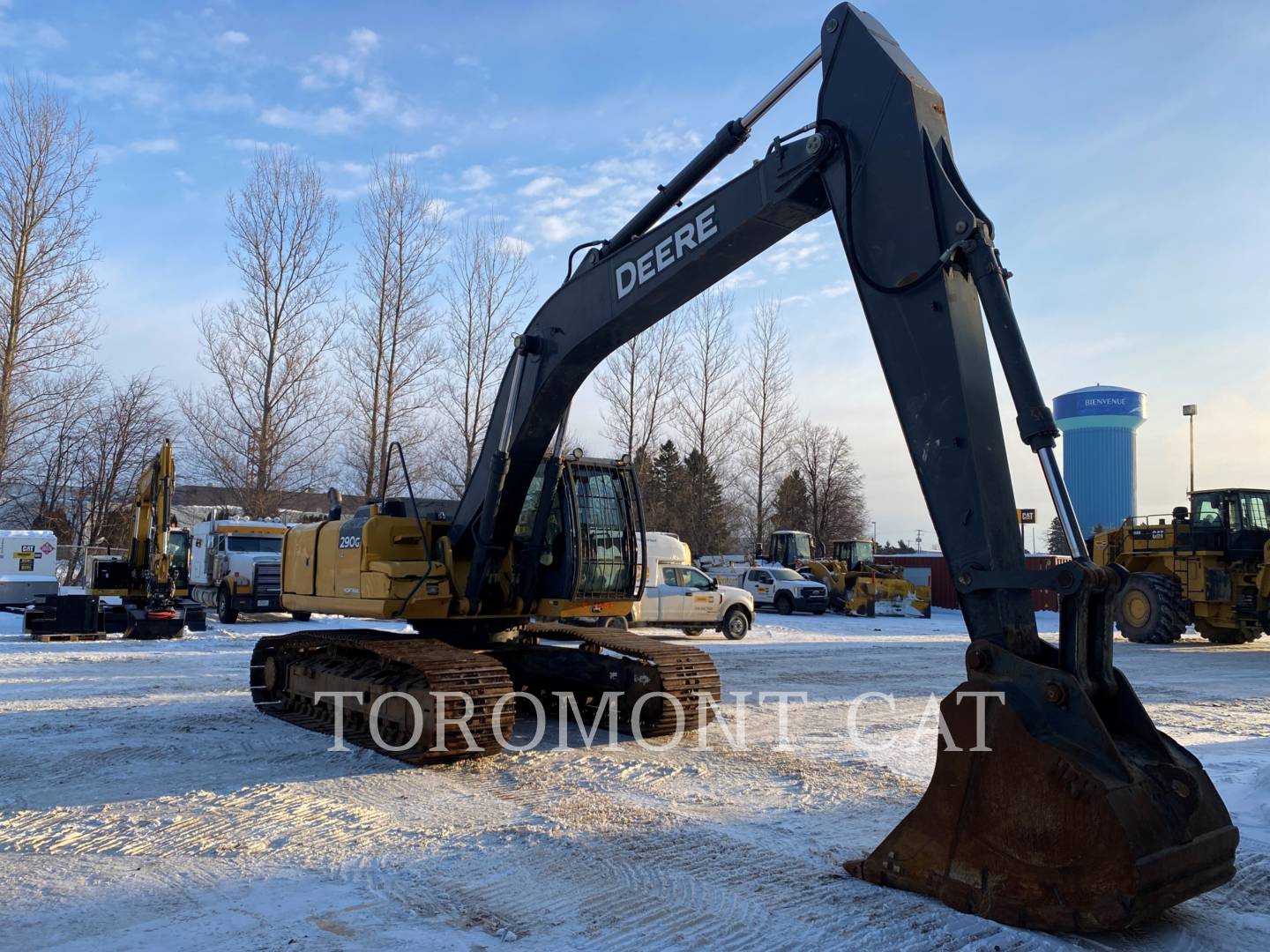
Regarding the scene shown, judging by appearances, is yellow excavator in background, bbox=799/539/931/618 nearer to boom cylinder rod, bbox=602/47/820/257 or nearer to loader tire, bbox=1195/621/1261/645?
loader tire, bbox=1195/621/1261/645

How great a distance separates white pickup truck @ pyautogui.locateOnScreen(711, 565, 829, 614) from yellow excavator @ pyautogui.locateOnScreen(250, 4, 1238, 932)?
67.3 ft

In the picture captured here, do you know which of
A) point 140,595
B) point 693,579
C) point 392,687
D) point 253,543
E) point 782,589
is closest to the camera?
point 392,687

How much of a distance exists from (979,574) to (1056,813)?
3.63ft

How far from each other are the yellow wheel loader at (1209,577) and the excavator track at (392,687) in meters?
17.1

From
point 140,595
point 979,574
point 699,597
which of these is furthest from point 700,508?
point 979,574

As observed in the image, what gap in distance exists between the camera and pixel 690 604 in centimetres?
2067

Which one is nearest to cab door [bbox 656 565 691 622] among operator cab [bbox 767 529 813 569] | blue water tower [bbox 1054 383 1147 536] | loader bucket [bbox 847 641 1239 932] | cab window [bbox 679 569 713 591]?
cab window [bbox 679 569 713 591]

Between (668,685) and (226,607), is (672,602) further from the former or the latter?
(668,685)

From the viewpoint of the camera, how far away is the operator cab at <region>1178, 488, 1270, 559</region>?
69.4 feet

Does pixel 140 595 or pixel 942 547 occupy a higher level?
pixel 942 547

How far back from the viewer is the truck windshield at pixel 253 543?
23109 millimetres

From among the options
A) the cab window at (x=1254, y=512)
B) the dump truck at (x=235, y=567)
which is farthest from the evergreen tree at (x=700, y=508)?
the cab window at (x=1254, y=512)

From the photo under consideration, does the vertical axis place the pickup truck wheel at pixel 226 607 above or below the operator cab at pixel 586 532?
below

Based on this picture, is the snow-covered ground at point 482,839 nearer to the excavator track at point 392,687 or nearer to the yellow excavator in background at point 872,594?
the excavator track at point 392,687
